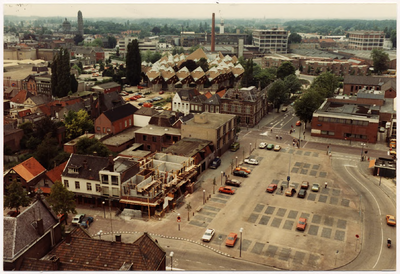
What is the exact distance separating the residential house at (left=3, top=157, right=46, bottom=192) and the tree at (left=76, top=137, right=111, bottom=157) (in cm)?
702

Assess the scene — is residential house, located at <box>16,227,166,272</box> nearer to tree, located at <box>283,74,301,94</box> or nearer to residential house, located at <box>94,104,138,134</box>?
residential house, located at <box>94,104,138,134</box>

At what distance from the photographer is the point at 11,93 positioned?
105250 millimetres

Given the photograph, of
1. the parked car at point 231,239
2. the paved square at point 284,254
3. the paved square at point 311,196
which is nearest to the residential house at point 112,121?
the paved square at point 311,196

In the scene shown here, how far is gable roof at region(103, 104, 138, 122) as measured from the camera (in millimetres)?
77875

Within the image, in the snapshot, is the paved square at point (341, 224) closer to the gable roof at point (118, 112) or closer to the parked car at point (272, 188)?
the parked car at point (272, 188)

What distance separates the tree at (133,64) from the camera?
427ft

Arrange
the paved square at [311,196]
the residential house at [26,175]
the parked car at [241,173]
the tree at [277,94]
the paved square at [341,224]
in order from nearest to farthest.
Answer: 1. the paved square at [341,224]
2. the paved square at [311,196]
3. the residential house at [26,175]
4. the parked car at [241,173]
5. the tree at [277,94]

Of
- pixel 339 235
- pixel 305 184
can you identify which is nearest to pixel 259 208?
pixel 305 184

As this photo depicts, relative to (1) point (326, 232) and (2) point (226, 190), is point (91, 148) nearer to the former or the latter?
(2) point (226, 190)

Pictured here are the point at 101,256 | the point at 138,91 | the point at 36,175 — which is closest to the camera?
the point at 101,256

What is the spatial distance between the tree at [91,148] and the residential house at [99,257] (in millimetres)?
27934

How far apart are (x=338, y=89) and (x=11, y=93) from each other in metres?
91.4

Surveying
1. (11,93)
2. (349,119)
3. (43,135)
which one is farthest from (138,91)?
(349,119)

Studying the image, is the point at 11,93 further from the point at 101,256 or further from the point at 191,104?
the point at 101,256
